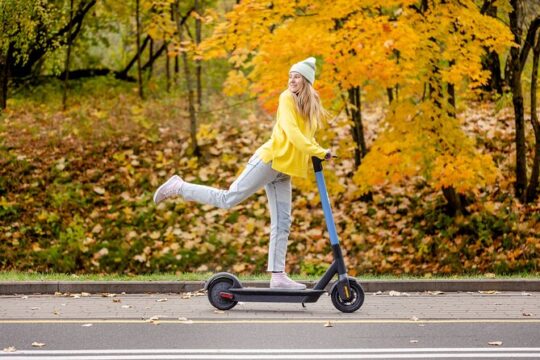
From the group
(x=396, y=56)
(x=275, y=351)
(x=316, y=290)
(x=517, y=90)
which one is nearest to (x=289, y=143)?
(x=316, y=290)

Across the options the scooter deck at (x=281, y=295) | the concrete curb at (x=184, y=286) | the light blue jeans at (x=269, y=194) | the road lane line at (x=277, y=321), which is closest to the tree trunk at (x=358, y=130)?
the concrete curb at (x=184, y=286)

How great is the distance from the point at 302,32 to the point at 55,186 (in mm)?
7680

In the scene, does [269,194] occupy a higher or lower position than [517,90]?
lower

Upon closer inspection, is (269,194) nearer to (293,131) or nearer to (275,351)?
(293,131)

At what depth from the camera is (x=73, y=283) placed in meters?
9.21

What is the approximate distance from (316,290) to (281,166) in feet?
3.71

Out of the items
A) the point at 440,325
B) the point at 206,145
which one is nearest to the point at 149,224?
the point at 206,145

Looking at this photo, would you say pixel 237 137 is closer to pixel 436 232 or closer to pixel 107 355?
pixel 436 232

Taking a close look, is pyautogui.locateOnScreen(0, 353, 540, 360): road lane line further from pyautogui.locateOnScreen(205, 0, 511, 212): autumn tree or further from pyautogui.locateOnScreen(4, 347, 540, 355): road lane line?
pyautogui.locateOnScreen(205, 0, 511, 212): autumn tree

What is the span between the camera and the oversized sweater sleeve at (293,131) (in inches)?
293

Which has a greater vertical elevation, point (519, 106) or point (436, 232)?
point (519, 106)

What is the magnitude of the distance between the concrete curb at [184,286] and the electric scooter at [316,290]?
1300mm

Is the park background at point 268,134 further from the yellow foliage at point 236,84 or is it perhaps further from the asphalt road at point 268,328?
the asphalt road at point 268,328

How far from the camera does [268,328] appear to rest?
7.12m
